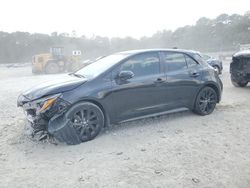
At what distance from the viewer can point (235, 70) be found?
9.13 meters

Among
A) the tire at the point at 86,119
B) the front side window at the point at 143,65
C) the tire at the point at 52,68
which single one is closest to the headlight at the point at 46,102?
the tire at the point at 86,119

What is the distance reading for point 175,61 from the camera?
5.46m

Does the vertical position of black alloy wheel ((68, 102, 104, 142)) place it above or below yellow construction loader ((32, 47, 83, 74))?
below

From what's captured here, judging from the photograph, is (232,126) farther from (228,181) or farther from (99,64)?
(99,64)

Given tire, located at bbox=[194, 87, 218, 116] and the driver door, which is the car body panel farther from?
the driver door

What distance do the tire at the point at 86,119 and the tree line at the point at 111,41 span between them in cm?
4623

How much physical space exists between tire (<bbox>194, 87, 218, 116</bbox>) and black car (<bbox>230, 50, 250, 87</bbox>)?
11.5ft

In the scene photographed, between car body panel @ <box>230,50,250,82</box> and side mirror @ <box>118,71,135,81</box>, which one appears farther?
car body panel @ <box>230,50,250,82</box>

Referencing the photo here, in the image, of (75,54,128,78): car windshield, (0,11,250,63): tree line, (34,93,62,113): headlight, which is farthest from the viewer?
(0,11,250,63): tree line

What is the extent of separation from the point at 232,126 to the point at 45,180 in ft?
11.6

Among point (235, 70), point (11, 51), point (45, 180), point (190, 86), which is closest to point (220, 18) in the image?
point (11, 51)

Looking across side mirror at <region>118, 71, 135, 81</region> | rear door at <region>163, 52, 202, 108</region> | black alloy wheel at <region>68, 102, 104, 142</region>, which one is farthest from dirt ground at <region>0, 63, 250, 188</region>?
side mirror at <region>118, 71, 135, 81</region>

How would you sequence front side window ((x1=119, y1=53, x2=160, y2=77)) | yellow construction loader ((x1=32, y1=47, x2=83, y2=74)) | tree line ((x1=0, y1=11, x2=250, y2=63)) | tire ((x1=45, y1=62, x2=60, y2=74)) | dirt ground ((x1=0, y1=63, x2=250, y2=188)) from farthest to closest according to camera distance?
tree line ((x1=0, y1=11, x2=250, y2=63))
yellow construction loader ((x1=32, y1=47, x2=83, y2=74))
tire ((x1=45, y1=62, x2=60, y2=74))
front side window ((x1=119, y1=53, x2=160, y2=77))
dirt ground ((x1=0, y1=63, x2=250, y2=188))

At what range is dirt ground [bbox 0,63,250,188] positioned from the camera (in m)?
3.18
